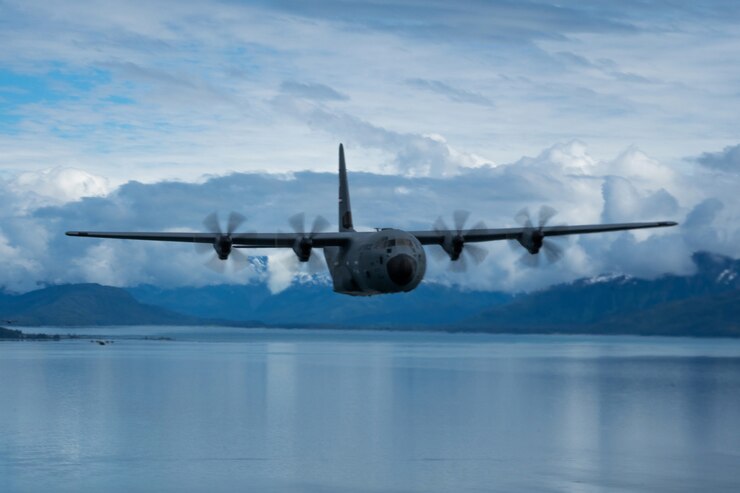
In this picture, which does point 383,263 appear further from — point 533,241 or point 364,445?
point 364,445

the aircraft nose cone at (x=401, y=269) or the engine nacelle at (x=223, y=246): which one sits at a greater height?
the engine nacelle at (x=223, y=246)

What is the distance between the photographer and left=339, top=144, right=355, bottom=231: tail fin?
103m

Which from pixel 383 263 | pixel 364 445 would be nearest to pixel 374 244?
pixel 383 263

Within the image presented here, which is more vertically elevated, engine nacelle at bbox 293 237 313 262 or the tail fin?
the tail fin

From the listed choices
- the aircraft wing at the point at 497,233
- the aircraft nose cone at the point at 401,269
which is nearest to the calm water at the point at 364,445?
the aircraft wing at the point at 497,233

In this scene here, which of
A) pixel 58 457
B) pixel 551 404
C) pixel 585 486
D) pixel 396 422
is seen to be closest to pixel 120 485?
pixel 58 457

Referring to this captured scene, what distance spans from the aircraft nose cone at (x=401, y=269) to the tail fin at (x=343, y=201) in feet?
83.5

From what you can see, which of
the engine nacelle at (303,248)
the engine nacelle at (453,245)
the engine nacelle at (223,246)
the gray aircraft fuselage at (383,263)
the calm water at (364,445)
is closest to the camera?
the gray aircraft fuselage at (383,263)

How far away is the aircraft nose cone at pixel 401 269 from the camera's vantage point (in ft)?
249

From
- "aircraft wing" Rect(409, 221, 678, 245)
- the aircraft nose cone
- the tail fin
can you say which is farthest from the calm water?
the aircraft nose cone

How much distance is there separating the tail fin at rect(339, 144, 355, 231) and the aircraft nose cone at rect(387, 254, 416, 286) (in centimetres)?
2545

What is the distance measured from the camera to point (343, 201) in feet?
349

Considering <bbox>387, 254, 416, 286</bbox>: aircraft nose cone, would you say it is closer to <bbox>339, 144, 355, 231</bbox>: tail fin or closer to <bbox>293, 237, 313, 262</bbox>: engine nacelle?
<bbox>293, 237, 313, 262</bbox>: engine nacelle

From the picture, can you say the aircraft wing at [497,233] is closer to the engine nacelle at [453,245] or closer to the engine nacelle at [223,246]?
the engine nacelle at [453,245]
